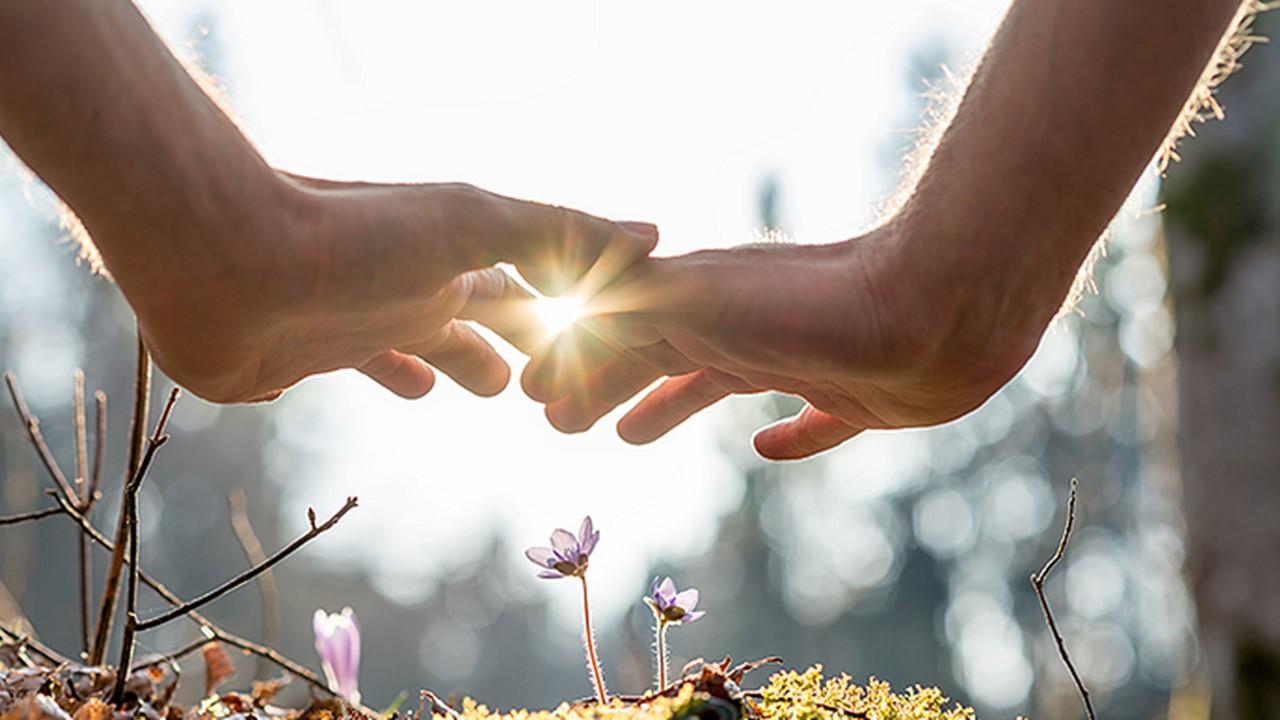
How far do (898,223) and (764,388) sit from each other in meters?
0.36

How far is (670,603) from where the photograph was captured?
42.6 inches

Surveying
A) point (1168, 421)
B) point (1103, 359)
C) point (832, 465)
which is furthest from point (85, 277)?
point (1168, 421)

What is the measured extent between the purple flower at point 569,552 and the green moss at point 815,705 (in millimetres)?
183

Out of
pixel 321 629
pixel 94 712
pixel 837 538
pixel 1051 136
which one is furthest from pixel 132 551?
pixel 837 538

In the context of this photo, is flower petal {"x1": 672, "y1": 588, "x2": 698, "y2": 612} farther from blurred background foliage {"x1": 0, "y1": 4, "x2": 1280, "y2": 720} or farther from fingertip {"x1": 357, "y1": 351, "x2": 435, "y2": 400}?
blurred background foliage {"x1": 0, "y1": 4, "x2": 1280, "y2": 720}

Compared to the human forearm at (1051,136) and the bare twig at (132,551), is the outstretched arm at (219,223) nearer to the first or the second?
the bare twig at (132,551)

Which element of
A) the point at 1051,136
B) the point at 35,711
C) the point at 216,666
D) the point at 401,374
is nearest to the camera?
the point at 35,711

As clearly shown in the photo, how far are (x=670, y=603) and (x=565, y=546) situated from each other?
0.49 feet

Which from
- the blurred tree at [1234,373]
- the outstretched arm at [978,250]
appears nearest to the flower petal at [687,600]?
the outstretched arm at [978,250]

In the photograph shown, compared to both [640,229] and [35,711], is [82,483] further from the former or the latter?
[640,229]

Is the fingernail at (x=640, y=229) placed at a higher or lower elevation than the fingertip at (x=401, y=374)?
higher

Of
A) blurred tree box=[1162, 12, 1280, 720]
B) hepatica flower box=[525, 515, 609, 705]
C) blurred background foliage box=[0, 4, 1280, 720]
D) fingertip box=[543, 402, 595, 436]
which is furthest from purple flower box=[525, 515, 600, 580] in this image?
blurred background foliage box=[0, 4, 1280, 720]

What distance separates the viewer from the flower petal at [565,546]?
113 cm

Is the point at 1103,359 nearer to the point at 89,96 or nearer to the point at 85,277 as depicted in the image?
the point at 89,96
